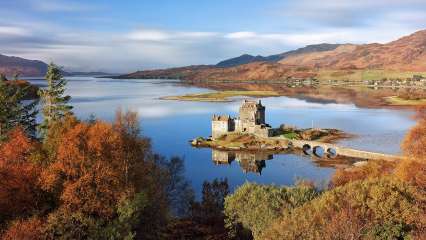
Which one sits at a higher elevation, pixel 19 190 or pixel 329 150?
pixel 19 190

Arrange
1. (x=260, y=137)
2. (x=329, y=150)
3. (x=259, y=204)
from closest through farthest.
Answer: (x=259, y=204) < (x=329, y=150) < (x=260, y=137)

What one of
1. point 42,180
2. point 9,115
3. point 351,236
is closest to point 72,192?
point 42,180

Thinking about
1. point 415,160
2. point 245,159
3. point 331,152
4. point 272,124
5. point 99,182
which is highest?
point 99,182

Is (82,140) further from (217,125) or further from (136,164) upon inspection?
(217,125)

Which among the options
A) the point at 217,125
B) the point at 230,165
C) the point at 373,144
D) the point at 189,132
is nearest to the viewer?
the point at 230,165

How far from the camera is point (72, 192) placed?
33219 millimetres

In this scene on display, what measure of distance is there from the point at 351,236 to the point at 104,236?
51.0ft

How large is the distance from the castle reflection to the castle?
11.8m

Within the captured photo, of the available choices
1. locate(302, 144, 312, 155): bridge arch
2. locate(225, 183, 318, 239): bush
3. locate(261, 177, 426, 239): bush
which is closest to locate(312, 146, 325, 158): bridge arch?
locate(302, 144, 312, 155): bridge arch

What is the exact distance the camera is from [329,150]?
113 metres

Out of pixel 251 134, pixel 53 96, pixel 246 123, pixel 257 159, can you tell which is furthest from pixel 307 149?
pixel 53 96

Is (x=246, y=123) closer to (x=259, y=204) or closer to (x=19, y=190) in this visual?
(x=259, y=204)

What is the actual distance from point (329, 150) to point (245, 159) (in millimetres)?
21918

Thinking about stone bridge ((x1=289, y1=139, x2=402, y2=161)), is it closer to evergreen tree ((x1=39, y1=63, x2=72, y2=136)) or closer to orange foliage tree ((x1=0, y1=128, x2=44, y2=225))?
evergreen tree ((x1=39, y1=63, x2=72, y2=136))
